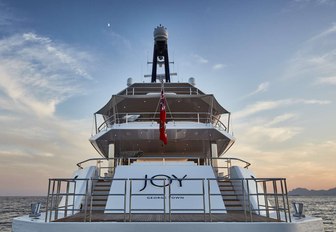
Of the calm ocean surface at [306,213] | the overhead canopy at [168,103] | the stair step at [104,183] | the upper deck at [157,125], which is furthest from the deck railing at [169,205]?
the calm ocean surface at [306,213]

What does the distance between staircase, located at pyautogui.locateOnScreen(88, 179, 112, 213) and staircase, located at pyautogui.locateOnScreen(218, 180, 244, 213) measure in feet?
12.8

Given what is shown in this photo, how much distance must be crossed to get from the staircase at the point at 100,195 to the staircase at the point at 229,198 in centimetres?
391

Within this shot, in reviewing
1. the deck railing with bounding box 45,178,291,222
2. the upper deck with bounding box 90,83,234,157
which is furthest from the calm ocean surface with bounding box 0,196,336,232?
the deck railing with bounding box 45,178,291,222

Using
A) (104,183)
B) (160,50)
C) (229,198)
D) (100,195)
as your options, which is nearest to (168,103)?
(104,183)

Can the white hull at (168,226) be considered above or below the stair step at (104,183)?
below

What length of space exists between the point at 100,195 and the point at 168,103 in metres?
8.35

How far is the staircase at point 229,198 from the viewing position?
9.00 m

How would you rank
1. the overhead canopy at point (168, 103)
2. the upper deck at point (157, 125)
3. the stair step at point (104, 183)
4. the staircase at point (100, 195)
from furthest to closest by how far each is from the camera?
1. the overhead canopy at point (168, 103)
2. the upper deck at point (157, 125)
3. the stair step at point (104, 183)
4. the staircase at point (100, 195)

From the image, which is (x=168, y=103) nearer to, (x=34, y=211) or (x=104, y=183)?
(x=104, y=183)

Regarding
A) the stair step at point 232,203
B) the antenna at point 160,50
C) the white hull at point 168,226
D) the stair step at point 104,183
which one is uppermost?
the antenna at point 160,50

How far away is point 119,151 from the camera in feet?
59.2

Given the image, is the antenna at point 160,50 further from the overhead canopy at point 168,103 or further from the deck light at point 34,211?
the deck light at point 34,211

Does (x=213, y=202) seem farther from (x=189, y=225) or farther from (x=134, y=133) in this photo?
(x=134, y=133)

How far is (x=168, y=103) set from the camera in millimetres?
16703
